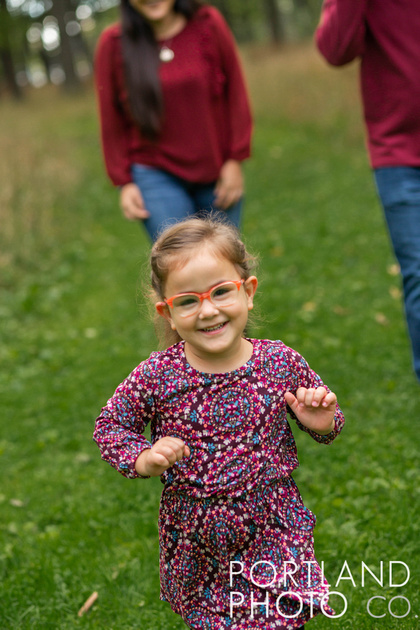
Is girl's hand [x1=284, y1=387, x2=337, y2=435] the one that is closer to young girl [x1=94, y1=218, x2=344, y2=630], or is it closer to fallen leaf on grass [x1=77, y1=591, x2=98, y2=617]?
young girl [x1=94, y1=218, x2=344, y2=630]

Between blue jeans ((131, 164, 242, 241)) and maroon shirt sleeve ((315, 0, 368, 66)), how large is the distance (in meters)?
0.87

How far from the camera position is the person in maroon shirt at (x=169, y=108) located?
11.9 feet

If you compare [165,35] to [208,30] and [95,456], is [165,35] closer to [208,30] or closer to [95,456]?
[208,30]

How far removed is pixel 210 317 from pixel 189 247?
217 mm

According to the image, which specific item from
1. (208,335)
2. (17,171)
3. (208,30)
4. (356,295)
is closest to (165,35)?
(208,30)

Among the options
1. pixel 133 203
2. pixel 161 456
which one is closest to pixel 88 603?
pixel 161 456

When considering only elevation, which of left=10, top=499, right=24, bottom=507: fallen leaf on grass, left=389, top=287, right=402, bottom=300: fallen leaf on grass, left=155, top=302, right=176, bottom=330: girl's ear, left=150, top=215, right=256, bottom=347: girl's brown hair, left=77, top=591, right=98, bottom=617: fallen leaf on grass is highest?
left=150, top=215, right=256, bottom=347: girl's brown hair

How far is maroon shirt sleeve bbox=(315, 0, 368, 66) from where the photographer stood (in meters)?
3.14

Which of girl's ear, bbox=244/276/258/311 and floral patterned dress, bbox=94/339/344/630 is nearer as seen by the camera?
floral patterned dress, bbox=94/339/344/630

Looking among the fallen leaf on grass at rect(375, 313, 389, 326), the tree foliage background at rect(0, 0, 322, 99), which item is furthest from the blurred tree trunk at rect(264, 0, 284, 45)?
the fallen leaf on grass at rect(375, 313, 389, 326)

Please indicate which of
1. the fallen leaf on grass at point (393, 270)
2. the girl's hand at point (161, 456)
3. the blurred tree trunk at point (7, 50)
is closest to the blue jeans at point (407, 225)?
the girl's hand at point (161, 456)

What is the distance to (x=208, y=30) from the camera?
372 centimetres

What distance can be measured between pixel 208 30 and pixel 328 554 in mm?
2466

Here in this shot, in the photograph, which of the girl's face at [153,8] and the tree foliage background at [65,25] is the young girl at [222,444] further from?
the tree foliage background at [65,25]
